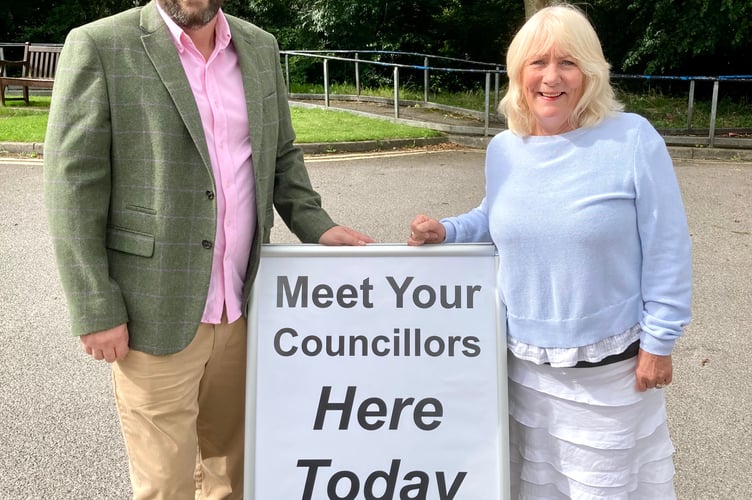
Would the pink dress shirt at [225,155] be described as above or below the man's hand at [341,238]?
above

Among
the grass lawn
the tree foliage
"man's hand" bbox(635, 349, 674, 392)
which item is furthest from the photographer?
the tree foliage

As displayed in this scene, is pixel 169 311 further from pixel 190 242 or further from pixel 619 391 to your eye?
pixel 619 391

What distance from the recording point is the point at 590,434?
2.25 meters

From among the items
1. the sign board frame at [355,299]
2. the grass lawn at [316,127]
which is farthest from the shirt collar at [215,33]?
the grass lawn at [316,127]

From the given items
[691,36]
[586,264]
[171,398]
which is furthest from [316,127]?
[586,264]

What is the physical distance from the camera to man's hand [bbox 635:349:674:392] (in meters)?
2.19

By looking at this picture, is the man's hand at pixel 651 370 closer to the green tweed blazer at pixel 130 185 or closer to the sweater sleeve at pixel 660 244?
the sweater sleeve at pixel 660 244

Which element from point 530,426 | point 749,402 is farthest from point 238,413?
point 749,402

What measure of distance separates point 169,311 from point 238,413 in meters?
0.60

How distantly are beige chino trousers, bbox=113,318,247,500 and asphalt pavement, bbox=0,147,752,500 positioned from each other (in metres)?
1.01

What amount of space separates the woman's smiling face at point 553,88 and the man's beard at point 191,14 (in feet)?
3.14

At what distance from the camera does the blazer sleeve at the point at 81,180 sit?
6.84 ft

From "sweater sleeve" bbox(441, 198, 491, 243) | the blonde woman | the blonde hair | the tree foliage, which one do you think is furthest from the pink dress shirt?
the tree foliage

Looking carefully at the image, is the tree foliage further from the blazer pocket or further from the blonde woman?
the blazer pocket
